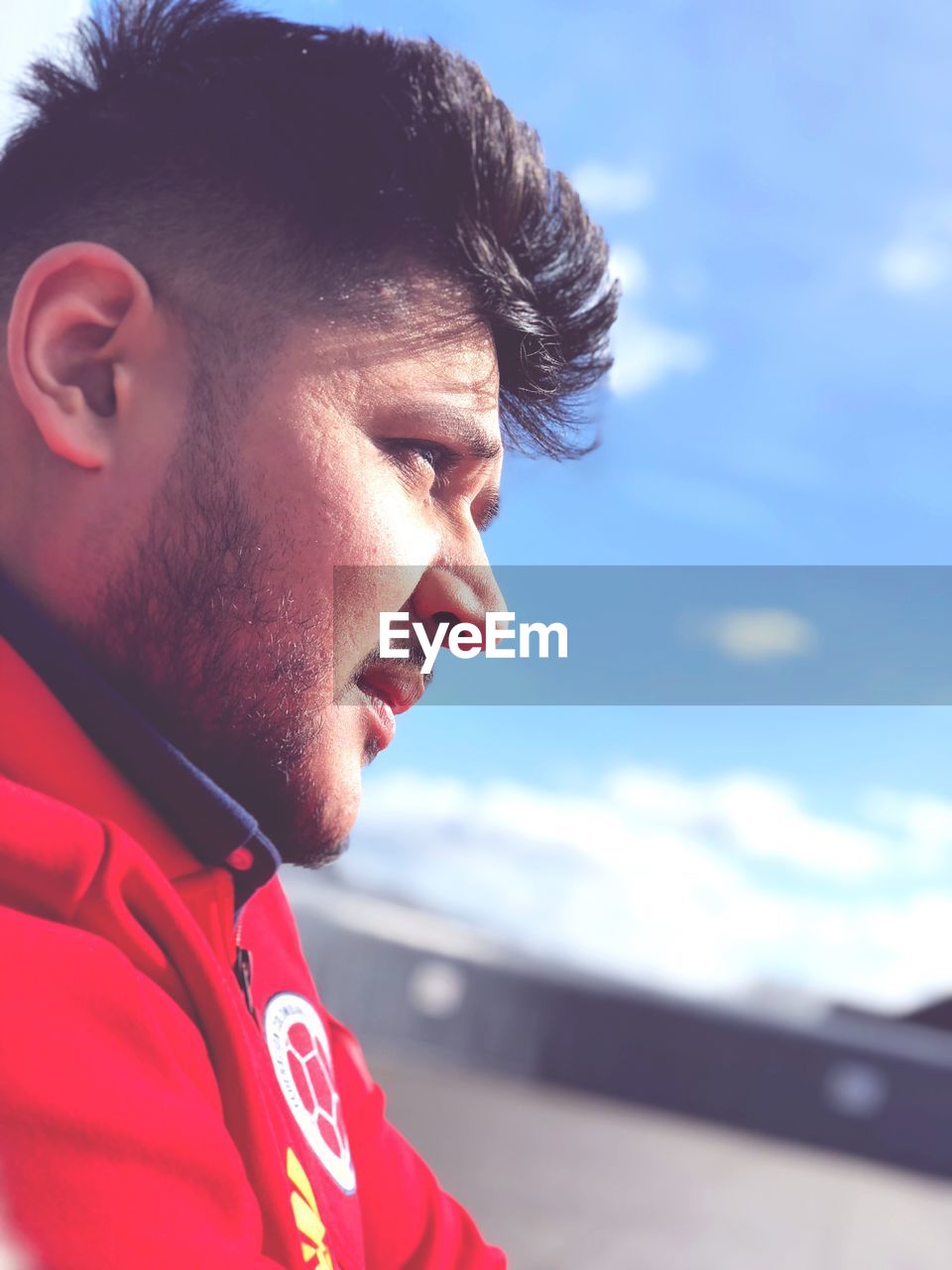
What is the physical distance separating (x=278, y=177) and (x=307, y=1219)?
1.62 feet

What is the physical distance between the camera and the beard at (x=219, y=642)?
20.6 inches

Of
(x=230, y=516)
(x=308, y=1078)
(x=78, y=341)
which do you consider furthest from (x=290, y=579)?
(x=308, y=1078)

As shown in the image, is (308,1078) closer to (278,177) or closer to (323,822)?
(323,822)

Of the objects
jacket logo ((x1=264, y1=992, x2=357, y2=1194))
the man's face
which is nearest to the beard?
the man's face

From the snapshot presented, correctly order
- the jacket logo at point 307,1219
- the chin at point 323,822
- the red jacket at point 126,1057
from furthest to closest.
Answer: the chin at point 323,822, the jacket logo at point 307,1219, the red jacket at point 126,1057

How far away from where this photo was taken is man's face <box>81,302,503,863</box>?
53 centimetres

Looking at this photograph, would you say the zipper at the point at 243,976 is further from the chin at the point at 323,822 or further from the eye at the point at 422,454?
the eye at the point at 422,454

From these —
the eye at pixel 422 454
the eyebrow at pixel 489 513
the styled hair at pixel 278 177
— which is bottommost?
the eyebrow at pixel 489 513

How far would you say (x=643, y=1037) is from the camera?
1.61 metres

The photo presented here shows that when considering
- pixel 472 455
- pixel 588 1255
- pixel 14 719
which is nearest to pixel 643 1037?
pixel 588 1255

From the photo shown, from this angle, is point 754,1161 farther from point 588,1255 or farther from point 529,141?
point 529,141

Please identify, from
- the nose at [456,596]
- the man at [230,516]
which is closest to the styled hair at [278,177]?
the man at [230,516]

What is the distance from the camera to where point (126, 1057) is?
0.37m

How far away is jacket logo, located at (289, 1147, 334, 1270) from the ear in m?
0.32
